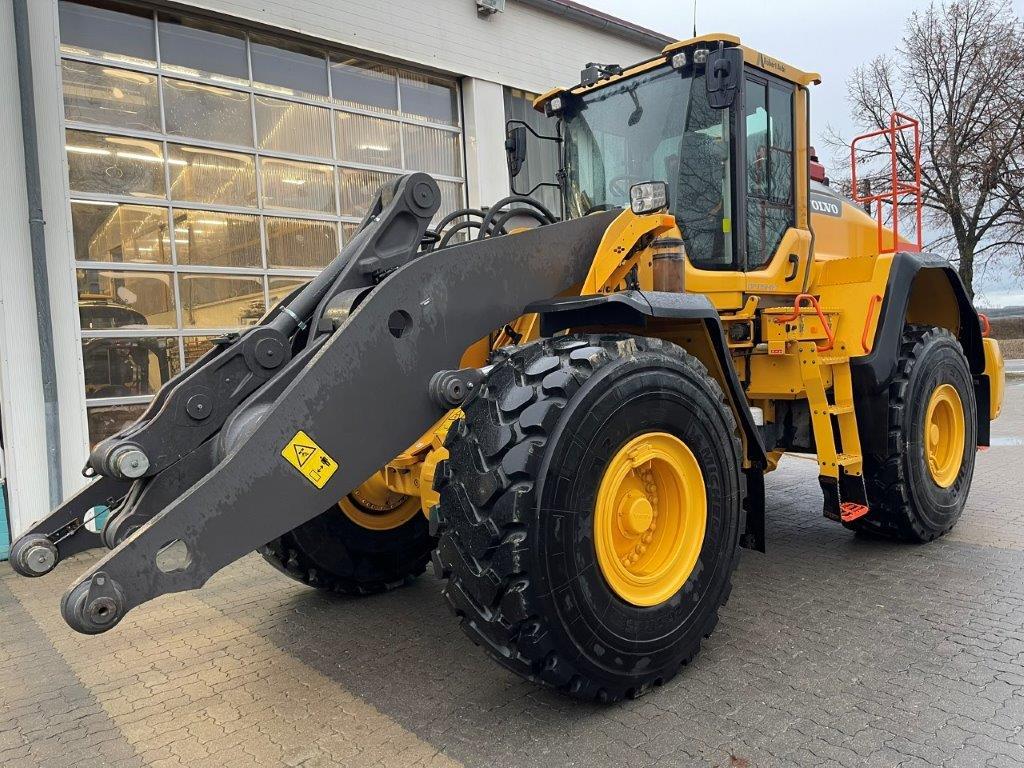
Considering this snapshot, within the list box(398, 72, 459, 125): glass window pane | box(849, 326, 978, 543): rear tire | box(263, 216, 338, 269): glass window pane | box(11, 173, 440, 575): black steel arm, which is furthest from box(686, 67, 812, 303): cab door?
box(398, 72, 459, 125): glass window pane

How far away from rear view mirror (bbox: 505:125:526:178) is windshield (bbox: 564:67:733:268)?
33.3 inches

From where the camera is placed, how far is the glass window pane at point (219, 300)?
699cm

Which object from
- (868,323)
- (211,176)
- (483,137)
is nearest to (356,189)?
(211,176)

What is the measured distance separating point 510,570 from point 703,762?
2.98 ft

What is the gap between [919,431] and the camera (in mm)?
4727

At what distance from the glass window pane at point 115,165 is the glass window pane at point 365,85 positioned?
84.0 inches

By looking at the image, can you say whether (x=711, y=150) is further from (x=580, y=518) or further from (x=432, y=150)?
(x=432, y=150)

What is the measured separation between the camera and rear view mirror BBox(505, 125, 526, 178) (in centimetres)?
529

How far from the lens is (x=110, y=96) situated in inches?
259

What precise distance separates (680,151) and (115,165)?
5020 mm

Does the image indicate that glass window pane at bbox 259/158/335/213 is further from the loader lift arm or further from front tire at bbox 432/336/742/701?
front tire at bbox 432/336/742/701

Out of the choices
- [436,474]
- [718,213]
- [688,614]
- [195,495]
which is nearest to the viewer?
[195,495]

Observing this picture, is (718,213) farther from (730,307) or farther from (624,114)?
(624,114)

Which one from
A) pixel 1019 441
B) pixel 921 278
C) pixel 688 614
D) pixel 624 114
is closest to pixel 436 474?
pixel 688 614
